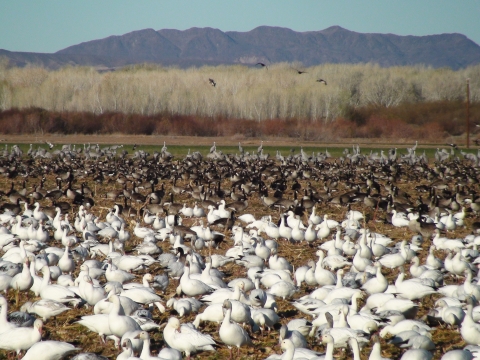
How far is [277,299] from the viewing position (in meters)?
8.59

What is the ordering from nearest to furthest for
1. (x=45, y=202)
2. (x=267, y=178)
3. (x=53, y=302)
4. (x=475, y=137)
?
(x=53, y=302), (x=45, y=202), (x=267, y=178), (x=475, y=137)

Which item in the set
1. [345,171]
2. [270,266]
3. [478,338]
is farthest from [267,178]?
[478,338]

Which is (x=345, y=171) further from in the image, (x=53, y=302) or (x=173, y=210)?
(x=53, y=302)

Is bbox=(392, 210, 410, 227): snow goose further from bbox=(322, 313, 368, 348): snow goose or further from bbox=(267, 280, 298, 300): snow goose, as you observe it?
bbox=(322, 313, 368, 348): snow goose

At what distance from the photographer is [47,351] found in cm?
587

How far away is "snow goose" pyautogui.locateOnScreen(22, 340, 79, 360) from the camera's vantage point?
582 cm

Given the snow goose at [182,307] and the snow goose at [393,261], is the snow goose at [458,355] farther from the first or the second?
the snow goose at [393,261]

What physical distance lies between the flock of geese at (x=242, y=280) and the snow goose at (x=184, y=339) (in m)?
0.01

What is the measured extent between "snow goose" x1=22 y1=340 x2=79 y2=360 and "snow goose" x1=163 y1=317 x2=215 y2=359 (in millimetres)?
1011

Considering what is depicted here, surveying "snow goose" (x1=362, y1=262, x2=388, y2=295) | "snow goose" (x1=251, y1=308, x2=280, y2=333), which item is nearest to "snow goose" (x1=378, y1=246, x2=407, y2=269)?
"snow goose" (x1=362, y1=262, x2=388, y2=295)

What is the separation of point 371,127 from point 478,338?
49.7m

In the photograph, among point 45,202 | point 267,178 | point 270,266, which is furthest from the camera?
point 267,178

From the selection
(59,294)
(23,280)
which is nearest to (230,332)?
(59,294)

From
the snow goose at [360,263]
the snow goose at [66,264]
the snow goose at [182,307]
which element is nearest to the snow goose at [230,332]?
the snow goose at [182,307]
